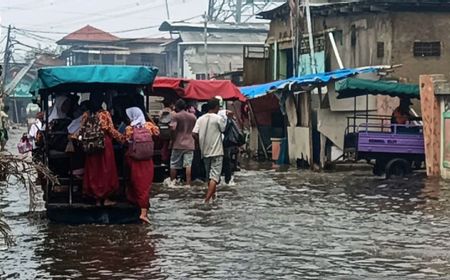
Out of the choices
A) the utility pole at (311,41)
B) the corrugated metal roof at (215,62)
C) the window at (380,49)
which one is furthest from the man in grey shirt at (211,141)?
the corrugated metal roof at (215,62)

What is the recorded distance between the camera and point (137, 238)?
11.6 metres

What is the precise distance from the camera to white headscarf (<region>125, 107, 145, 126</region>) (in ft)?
41.8

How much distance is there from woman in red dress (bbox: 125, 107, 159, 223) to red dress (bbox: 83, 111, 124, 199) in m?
0.22

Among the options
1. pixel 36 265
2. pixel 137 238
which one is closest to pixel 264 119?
pixel 137 238

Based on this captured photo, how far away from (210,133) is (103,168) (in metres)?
3.48

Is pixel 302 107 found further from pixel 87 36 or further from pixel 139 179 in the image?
A: pixel 87 36

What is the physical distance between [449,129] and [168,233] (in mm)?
10197

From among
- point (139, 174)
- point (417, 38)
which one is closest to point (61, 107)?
point (139, 174)

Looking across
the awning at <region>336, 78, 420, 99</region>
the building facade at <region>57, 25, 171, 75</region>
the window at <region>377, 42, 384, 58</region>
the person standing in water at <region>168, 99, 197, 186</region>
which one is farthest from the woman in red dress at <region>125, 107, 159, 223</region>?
the building facade at <region>57, 25, 171, 75</region>

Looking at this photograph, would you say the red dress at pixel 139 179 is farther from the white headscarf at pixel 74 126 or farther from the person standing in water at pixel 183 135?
the person standing in water at pixel 183 135

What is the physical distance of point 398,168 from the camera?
22.1m

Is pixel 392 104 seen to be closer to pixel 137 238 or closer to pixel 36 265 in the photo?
pixel 137 238

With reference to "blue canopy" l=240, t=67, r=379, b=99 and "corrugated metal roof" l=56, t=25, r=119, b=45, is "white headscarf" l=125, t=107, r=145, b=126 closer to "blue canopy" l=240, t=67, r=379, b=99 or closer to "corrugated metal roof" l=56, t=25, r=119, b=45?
"blue canopy" l=240, t=67, r=379, b=99

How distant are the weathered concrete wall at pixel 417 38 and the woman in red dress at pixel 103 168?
1684cm
